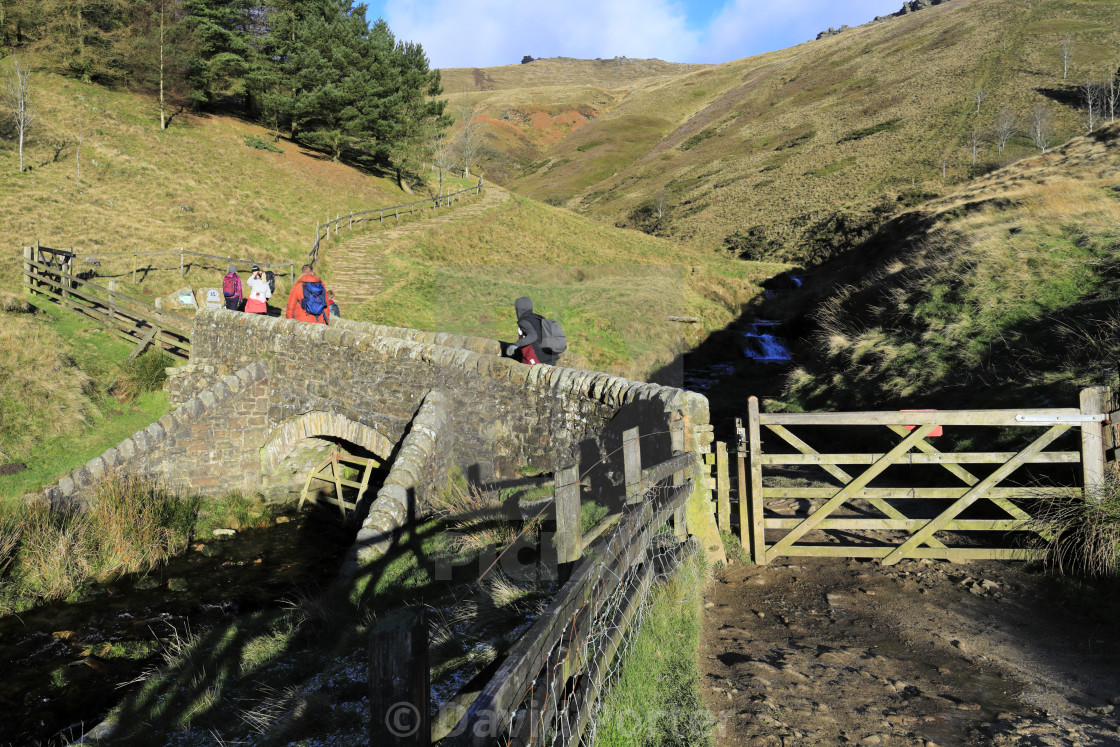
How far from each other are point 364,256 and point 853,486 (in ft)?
79.8

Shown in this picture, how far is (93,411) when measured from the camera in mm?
12977

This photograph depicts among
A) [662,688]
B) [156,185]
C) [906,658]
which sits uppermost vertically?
[156,185]

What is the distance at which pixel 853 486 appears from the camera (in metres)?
5.73

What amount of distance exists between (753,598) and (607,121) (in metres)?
111

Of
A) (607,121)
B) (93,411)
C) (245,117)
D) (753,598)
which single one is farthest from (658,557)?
(607,121)

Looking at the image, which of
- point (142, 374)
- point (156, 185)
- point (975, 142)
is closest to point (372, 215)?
point (156, 185)

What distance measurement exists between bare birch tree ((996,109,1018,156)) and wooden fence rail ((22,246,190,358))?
51927mm

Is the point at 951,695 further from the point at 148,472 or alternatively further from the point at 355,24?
the point at 355,24

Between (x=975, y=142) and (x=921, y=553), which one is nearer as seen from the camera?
(x=921, y=553)

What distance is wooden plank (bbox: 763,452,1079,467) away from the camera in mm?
5359

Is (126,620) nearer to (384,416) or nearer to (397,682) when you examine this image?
(384,416)

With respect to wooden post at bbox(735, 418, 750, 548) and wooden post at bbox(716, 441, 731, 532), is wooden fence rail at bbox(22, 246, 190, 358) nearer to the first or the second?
wooden post at bbox(716, 441, 731, 532)

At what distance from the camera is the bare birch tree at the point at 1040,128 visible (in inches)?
1714

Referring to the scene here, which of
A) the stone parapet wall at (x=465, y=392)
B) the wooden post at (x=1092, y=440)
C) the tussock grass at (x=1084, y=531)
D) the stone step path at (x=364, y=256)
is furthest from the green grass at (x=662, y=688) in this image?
the stone step path at (x=364, y=256)
